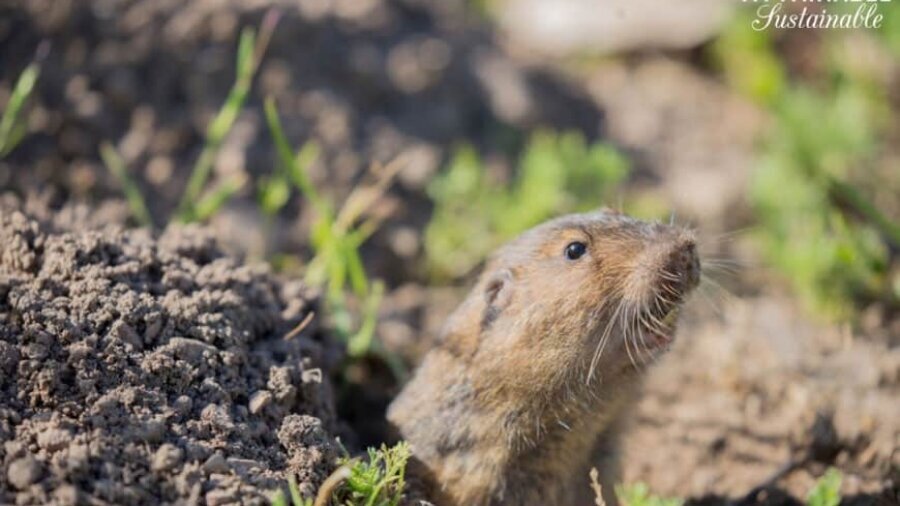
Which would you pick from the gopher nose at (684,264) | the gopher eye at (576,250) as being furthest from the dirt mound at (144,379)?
the gopher nose at (684,264)

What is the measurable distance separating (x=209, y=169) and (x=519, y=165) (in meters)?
1.47

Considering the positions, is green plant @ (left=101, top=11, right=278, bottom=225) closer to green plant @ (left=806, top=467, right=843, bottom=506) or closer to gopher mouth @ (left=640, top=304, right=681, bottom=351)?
gopher mouth @ (left=640, top=304, right=681, bottom=351)

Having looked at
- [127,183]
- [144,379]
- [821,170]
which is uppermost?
[127,183]

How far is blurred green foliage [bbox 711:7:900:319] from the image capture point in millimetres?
4023

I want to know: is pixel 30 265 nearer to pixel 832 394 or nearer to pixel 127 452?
pixel 127 452

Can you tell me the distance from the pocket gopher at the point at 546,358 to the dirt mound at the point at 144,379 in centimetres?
40

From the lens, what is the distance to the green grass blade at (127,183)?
12.9 feet

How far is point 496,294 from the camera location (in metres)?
3.27

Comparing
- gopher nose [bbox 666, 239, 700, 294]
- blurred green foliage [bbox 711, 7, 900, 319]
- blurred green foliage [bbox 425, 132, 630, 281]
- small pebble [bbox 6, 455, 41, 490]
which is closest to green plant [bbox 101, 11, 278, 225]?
blurred green foliage [bbox 425, 132, 630, 281]

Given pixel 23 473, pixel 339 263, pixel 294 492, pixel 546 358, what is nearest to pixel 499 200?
pixel 339 263

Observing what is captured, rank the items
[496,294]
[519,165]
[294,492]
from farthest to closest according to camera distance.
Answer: [519,165]
[496,294]
[294,492]

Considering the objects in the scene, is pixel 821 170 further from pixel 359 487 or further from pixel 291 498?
pixel 291 498

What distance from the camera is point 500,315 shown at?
3.20m

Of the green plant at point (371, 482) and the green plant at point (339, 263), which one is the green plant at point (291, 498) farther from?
the green plant at point (339, 263)
